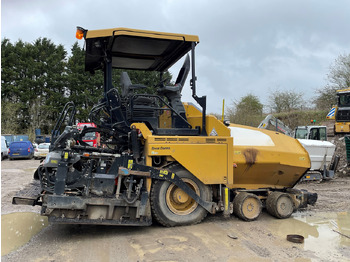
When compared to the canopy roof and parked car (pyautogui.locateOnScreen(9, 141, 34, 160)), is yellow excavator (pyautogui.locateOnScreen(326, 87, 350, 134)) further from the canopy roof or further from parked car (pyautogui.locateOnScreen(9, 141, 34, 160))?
parked car (pyautogui.locateOnScreen(9, 141, 34, 160))

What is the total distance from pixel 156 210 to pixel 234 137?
2.07 metres

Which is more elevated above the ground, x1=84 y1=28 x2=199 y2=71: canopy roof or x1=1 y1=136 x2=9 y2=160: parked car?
x1=84 y1=28 x2=199 y2=71: canopy roof

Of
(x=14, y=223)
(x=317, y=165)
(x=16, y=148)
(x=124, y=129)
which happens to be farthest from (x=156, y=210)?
(x=16, y=148)

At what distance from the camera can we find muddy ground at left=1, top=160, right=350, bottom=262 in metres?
4.00

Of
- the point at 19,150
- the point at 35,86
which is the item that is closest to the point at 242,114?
the point at 19,150

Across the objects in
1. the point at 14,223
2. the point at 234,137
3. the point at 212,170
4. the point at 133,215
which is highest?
the point at 234,137

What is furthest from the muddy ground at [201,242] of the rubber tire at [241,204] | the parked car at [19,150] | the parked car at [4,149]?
the parked car at [4,149]

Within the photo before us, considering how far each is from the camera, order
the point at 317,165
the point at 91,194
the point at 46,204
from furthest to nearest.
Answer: the point at 317,165, the point at 91,194, the point at 46,204

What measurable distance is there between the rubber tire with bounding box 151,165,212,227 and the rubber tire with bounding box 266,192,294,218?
4.44ft

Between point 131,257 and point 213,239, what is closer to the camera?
point 131,257

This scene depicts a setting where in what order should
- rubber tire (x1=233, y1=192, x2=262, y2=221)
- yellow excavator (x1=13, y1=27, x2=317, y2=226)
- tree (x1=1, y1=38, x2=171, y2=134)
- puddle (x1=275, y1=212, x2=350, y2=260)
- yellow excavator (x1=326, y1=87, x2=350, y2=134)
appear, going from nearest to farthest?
1. puddle (x1=275, y1=212, x2=350, y2=260)
2. yellow excavator (x1=13, y1=27, x2=317, y2=226)
3. rubber tire (x1=233, y1=192, x2=262, y2=221)
4. yellow excavator (x1=326, y1=87, x2=350, y2=134)
5. tree (x1=1, y1=38, x2=171, y2=134)

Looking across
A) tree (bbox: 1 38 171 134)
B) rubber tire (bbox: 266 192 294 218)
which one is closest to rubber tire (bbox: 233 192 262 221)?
rubber tire (bbox: 266 192 294 218)

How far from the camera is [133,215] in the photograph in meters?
4.82

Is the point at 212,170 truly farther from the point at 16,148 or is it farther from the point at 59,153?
the point at 16,148
